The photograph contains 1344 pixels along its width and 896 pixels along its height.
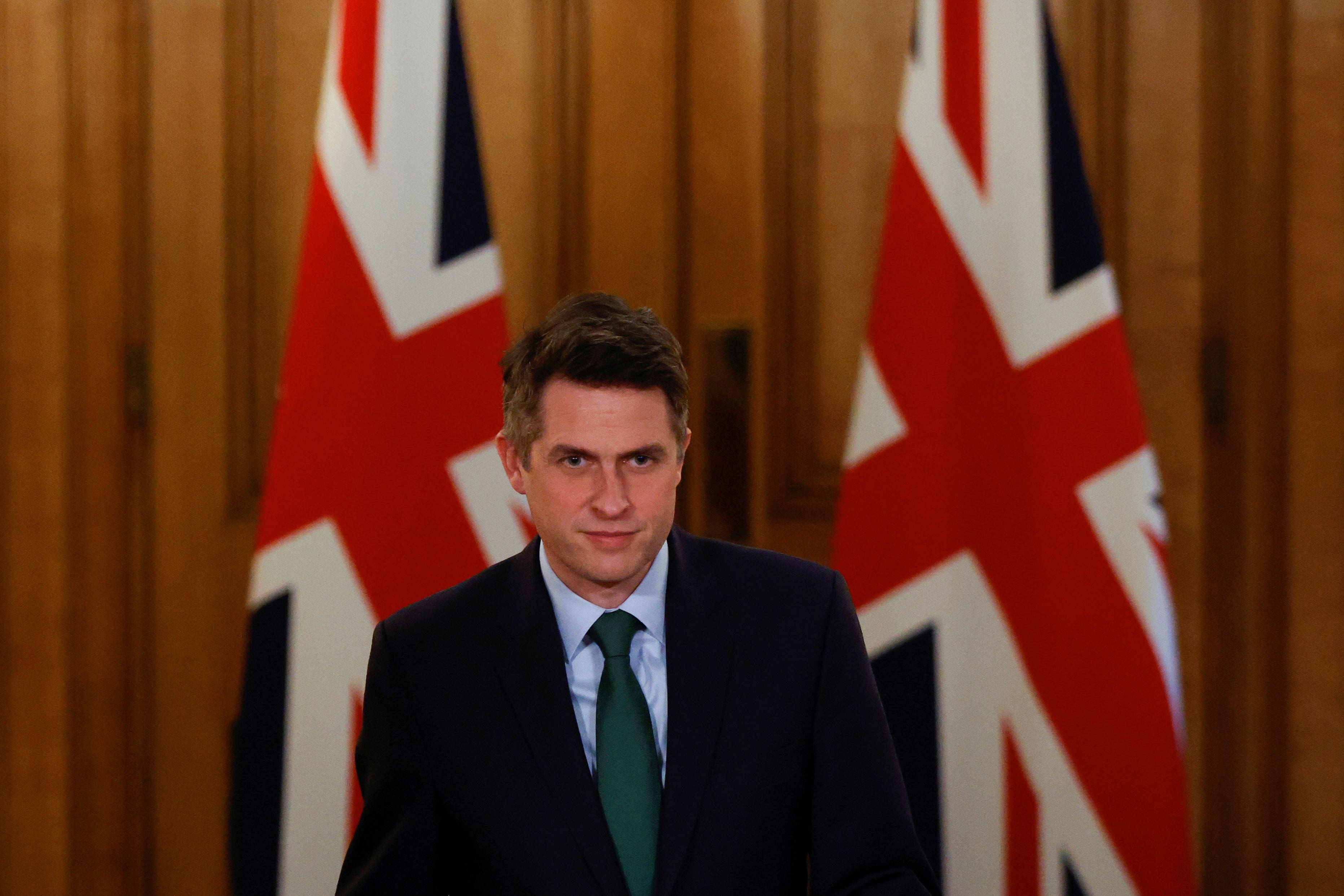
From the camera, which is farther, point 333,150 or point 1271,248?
point 1271,248

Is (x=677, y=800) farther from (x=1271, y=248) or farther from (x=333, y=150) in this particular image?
(x=1271, y=248)

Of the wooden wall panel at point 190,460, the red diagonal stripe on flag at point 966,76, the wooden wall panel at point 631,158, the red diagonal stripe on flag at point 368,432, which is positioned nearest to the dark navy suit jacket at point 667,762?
the red diagonal stripe on flag at point 368,432

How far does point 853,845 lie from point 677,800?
182 millimetres

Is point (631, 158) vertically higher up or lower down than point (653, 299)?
higher up

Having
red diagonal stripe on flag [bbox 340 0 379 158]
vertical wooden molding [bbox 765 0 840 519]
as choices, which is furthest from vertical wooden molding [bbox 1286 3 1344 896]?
red diagonal stripe on flag [bbox 340 0 379 158]

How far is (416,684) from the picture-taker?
116 cm

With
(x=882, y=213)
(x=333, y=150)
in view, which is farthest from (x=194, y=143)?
(x=882, y=213)

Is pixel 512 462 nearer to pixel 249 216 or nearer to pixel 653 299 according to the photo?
pixel 653 299

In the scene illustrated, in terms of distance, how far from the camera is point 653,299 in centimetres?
226

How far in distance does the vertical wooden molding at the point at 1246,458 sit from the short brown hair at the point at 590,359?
1385 mm

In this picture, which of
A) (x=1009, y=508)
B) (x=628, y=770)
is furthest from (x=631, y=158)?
(x=628, y=770)

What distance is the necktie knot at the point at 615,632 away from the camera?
1177 mm

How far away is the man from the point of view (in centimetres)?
111

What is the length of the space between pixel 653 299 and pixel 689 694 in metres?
1.23
